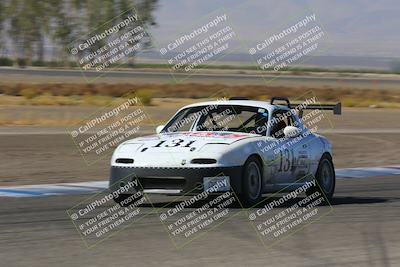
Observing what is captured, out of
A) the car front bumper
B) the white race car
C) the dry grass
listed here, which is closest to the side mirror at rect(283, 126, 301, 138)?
the white race car

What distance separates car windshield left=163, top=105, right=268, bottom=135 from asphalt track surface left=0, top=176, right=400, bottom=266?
48.0 inches

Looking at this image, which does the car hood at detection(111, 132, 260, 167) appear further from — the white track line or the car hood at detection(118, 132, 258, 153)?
the white track line

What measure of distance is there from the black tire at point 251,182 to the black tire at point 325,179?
67.1 inches

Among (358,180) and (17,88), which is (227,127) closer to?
(358,180)

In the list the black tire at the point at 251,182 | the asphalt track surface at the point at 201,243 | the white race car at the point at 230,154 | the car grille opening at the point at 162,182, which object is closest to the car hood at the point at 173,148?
the white race car at the point at 230,154

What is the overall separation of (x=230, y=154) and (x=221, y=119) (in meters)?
1.42

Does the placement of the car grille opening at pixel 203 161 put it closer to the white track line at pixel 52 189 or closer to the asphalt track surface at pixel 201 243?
the asphalt track surface at pixel 201 243

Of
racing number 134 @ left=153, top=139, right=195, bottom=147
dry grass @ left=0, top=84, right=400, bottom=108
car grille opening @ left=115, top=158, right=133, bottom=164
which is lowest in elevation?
dry grass @ left=0, top=84, right=400, bottom=108

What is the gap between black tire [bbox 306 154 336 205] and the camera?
41.9 feet

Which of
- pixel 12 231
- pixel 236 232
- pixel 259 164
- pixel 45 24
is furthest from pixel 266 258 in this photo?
pixel 45 24

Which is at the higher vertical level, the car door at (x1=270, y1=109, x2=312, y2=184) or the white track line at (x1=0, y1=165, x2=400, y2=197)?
the white track line at (x1=0, y1=165, x2=400, y2=197)

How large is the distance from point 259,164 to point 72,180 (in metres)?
5.24

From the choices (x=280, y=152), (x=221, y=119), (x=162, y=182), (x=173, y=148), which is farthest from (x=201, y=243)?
(x=221, y=119)

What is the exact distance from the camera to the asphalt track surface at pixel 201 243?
7648 millimetres
